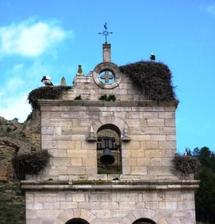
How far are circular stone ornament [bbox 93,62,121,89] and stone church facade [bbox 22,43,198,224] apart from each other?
3cm

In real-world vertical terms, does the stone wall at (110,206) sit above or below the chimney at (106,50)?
below

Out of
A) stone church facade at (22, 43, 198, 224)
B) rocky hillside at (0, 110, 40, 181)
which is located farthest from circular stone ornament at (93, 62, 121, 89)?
rocky hillside at (0, 110, 40, 181)

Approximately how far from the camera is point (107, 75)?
24.2m

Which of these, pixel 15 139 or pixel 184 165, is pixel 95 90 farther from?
pixel 15 139

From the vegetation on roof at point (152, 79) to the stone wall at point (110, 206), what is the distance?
267 cm

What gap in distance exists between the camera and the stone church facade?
2267 centimetres

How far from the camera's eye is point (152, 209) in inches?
902

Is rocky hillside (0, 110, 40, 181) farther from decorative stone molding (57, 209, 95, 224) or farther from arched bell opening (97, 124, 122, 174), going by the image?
decorative stone molding (57, 209, 95, 224)

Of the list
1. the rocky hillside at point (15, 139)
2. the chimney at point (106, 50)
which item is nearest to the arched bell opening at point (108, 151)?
the chimney at point (106, 50)

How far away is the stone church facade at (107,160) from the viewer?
2267 cm

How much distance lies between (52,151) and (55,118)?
89 cm

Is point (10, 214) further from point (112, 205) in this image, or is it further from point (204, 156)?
point (204, 156)

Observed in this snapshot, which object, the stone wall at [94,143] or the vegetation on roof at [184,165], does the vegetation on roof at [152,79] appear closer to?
the stone wall at [94,143]

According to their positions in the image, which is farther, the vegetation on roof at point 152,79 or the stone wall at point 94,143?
the vegetation on roof at point 152,79
